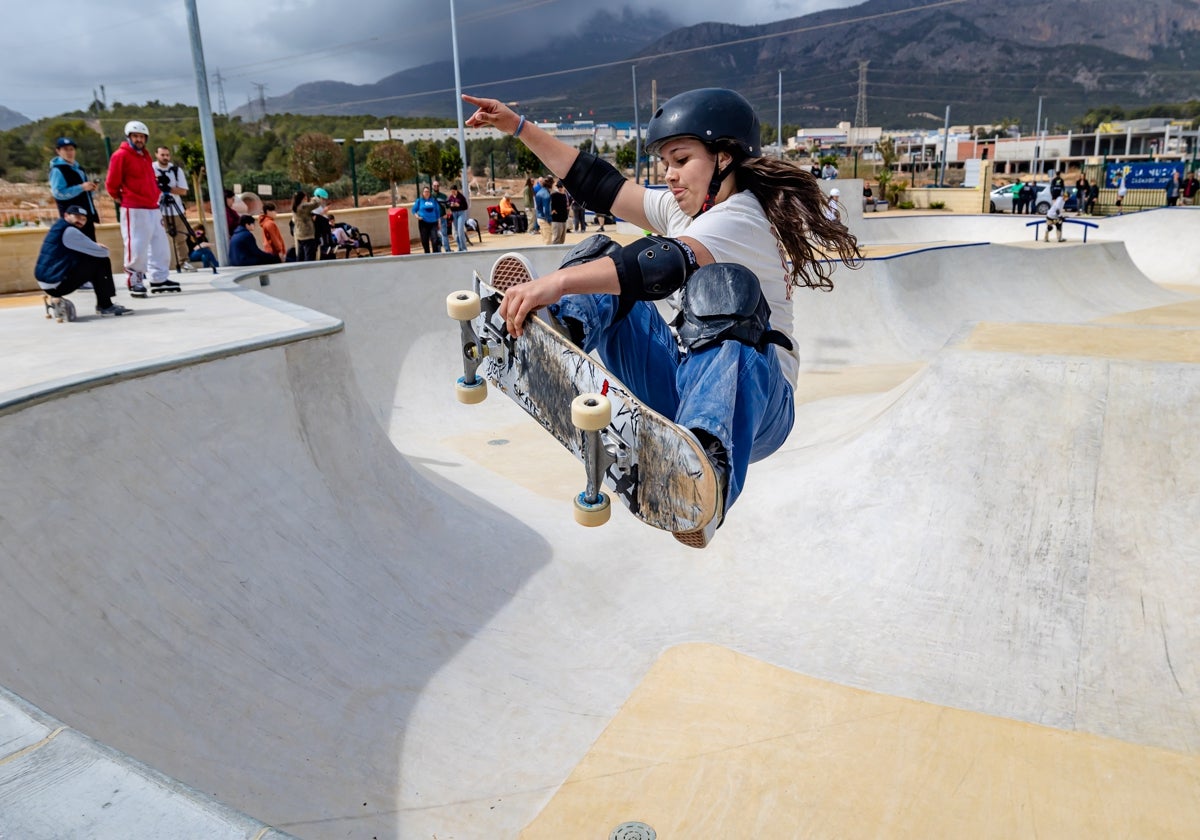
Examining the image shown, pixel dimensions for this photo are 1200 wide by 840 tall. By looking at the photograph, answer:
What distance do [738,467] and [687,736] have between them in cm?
192

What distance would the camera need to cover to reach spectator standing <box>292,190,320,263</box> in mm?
14250

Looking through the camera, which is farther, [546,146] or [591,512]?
[546,146]

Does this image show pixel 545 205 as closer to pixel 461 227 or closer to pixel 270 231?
pixel 461 227

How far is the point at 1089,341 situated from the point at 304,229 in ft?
39.9

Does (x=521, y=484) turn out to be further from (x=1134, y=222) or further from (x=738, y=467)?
(x=1134, y=222)

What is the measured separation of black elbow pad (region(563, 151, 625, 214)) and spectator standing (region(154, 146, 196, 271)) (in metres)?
6.82

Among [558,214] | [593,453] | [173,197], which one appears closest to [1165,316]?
[558,214]

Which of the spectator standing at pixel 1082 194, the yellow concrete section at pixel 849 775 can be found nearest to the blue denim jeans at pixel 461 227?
the yellow concrete section at pixel 849 775

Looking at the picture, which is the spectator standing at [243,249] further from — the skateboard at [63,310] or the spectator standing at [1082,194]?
the spectator standing at [1082,194]

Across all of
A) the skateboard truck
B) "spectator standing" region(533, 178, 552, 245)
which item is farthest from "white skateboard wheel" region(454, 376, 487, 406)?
"spectator standing" region(533, 178, 552, 245)

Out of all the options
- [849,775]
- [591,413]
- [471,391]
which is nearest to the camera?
[591,413]

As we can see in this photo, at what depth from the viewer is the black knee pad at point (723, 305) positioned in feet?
9.34

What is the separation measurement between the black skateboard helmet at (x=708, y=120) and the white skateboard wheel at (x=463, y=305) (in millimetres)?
864

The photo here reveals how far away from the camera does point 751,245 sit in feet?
9.76
